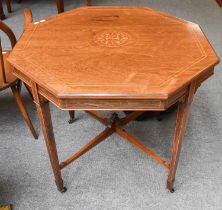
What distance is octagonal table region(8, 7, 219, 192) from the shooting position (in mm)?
1037

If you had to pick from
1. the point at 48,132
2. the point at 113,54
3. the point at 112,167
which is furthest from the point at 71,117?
the point at 113,54

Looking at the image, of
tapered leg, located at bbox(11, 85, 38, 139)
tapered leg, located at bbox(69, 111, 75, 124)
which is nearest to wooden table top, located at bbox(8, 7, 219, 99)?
tapered leg, located at bbox(11, 85, 38, 139)

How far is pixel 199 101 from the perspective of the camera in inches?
86.1

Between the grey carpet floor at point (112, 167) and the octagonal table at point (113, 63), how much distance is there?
0.10 meters

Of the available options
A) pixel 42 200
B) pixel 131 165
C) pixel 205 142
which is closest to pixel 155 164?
pixel 131 165

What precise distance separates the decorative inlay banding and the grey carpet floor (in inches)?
28.6

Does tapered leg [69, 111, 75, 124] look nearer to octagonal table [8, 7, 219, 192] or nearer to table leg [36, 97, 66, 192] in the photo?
octagonal table [8, 7, 219, 192]

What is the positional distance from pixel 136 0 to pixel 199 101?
7.16ft

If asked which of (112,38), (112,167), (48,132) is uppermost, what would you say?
(112,38)

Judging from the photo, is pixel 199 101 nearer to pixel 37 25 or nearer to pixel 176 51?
pixel 176 51

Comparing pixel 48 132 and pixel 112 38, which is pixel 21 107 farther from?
pixel 112 38

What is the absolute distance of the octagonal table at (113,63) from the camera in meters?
1.04

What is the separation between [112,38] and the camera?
1.37 metres

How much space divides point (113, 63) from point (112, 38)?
240mm
